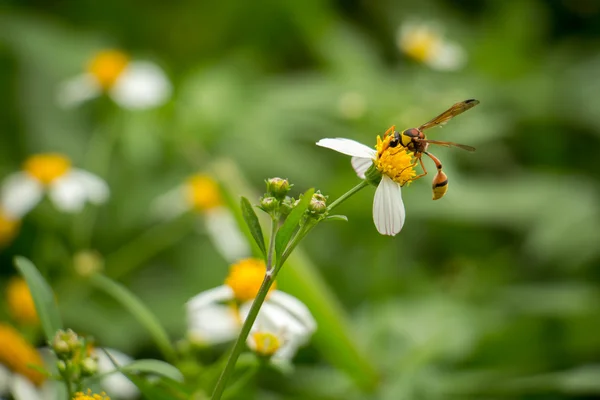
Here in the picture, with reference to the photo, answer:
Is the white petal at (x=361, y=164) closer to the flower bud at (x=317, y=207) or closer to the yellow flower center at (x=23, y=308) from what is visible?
the flower bud at (x=317, y=207)

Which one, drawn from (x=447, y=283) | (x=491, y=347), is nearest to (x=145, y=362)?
(x=491, y=347)

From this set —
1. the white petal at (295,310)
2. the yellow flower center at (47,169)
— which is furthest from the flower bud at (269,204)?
the yellow flower center at (47,169)

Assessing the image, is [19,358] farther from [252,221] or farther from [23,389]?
[252,221]

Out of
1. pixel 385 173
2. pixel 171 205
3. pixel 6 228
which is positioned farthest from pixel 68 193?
pixel 385 173

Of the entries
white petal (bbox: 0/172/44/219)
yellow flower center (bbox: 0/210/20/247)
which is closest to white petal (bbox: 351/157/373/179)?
white petal (bbox: 0/172/44/219)

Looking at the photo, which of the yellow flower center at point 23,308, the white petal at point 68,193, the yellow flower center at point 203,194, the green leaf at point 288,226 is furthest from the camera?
the yellow flower center at point 203,194

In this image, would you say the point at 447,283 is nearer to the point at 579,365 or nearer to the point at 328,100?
the point at 579,365
